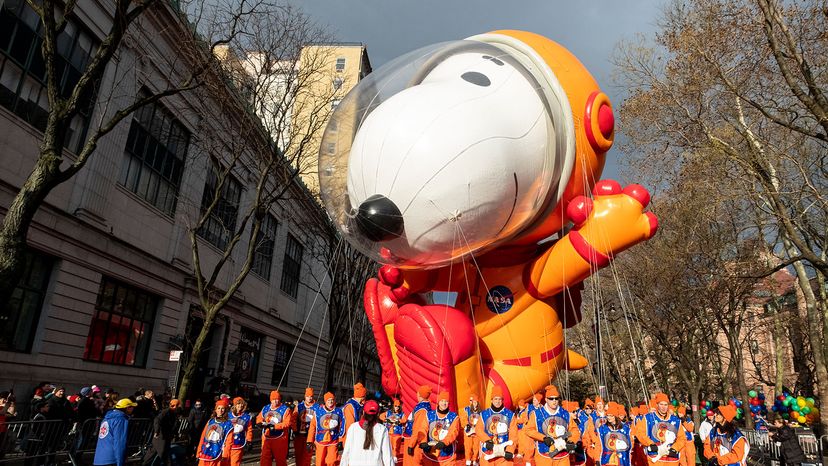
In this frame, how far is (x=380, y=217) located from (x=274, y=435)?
223 inches

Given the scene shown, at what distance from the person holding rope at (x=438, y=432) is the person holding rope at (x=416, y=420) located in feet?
0.12

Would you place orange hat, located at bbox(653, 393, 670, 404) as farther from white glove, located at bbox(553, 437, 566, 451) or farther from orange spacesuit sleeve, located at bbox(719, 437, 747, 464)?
white glove, located at bbox(553, 437, 566, 451)

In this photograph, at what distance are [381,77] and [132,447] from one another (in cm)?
1004

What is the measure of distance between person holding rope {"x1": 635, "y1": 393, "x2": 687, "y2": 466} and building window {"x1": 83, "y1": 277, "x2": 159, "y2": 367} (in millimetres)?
14767

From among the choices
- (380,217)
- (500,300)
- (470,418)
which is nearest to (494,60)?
(380,217)

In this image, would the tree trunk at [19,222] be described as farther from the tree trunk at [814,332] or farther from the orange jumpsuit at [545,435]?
the tree trunk at [814,332]

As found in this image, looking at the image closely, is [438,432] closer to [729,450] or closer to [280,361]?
[729,450]

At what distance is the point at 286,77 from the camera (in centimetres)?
1511

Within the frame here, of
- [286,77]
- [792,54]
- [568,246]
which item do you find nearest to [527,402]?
[568,246]

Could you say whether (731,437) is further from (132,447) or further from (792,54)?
(132,447)

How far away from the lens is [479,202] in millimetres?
5852

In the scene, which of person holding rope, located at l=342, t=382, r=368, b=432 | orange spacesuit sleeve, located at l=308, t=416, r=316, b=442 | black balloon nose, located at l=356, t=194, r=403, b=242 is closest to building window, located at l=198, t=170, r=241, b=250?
orange spacesuit sleeve, located at l=308, t=416, r=316, b=442

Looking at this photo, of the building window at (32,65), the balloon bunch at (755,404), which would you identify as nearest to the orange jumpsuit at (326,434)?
the building window at (32,65)

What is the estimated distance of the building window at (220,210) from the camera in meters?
23.4
